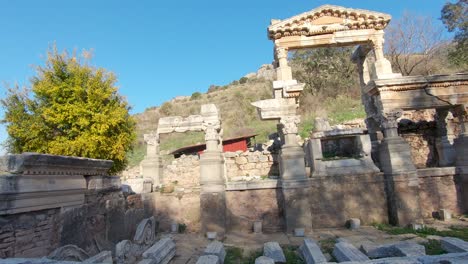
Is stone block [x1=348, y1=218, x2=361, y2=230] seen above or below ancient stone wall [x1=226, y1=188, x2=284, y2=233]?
below

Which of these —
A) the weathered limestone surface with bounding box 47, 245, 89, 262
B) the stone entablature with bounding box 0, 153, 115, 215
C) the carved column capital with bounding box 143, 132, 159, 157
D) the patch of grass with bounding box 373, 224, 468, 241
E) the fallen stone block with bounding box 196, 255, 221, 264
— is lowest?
the patch of grass with bounding box 373, 224, 468, 241

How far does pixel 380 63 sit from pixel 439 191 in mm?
5010

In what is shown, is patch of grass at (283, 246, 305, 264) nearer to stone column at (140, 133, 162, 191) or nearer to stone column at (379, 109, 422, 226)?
stone column at (379, 109, 422, 226)

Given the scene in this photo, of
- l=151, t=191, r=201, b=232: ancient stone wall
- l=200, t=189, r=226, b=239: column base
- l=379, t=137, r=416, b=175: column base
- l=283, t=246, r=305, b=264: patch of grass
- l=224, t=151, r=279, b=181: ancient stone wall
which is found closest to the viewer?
l=283, t=246, r=305, b=264: patch of grass

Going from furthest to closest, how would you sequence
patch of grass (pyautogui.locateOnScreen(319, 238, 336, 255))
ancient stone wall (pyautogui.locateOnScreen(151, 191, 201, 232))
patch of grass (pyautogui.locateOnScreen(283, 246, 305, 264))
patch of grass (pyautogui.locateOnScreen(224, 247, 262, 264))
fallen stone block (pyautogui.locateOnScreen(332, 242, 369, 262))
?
1. ancient stone wall (pyautogui.locateOnScreen(151, 191, 201, 232))
2. patch of grass (pyautogui.locateOnScreen(319, 238, 336, 255))
3. patch of grass (pyautogui.locateOnScreen(224, 247, 262, 264))
4. patch of grass (pyautogui.locateOnScreen(283, 246, 305, 264))
5. fallen stone block (pyautogui.locateOnScreen(332, 242, 369, 262))

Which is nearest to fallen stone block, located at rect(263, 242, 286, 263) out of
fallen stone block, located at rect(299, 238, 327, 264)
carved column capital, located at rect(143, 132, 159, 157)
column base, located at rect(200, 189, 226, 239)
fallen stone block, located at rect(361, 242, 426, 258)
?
fallen stone block, located at rect(299, 238, 327, 264)

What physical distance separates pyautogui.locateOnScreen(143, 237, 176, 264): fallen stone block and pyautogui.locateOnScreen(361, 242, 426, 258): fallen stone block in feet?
13.6

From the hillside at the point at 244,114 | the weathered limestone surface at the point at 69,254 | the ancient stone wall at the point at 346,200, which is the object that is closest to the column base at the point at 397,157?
the ancient stone wall at the point at 346,200

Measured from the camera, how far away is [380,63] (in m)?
10.7

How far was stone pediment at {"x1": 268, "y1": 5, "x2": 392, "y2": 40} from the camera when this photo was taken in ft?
35.8

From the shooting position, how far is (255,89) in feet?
135

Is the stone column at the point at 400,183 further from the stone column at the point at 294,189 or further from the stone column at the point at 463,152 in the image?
the stone column at the point at 294,189

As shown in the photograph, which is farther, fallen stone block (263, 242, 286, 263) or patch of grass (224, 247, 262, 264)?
patch of grass (224, 247, 262, 264)

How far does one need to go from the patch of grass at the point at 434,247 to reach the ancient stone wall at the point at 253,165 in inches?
246
